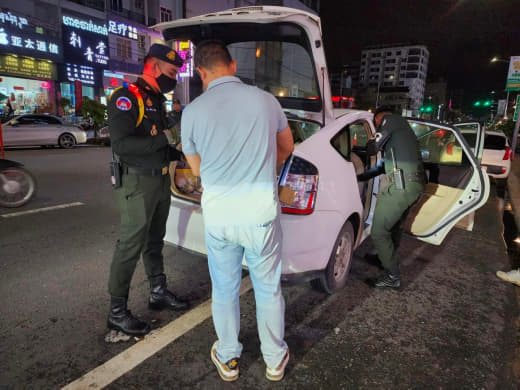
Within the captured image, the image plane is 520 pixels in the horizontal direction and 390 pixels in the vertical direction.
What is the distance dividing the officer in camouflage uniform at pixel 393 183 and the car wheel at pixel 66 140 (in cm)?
1414

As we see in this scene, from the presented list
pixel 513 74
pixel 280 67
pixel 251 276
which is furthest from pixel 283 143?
pixel 513 74

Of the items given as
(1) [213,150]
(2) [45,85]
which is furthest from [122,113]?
(2) [45,85]

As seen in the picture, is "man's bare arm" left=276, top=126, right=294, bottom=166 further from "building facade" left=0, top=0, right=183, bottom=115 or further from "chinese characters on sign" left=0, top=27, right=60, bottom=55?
"chinese characters on sign" left=0, top=27, right=60, bottom=55

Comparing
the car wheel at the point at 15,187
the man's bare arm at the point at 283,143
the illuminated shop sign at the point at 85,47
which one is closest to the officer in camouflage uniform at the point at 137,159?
the man's bare arm at the point at 283,143

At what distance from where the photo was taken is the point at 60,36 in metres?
21.3

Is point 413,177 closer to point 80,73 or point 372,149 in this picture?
point 372,149

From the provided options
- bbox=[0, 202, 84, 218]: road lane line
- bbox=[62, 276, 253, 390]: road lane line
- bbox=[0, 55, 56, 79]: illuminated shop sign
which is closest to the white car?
bbox=[62, 276, 253, 390]: road lane line

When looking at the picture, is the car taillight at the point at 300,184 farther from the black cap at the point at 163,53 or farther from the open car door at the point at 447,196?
the open car door at the point at 447,196

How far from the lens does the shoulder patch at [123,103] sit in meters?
2.27

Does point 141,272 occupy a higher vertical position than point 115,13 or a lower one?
A: lower

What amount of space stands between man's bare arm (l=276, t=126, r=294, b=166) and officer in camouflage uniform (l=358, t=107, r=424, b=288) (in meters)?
1.58

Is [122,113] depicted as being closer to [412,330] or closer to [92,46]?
[412,330]

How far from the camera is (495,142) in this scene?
398 inches

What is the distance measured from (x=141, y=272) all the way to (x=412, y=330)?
250cm
